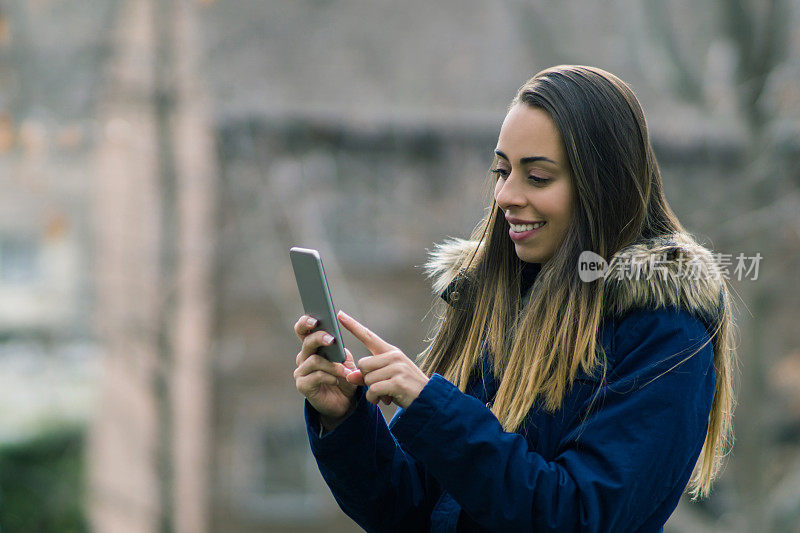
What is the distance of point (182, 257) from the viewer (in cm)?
752

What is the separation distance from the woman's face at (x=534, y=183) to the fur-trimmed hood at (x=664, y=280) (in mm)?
147

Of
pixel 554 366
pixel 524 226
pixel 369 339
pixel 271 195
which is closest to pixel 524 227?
pixel 524 226

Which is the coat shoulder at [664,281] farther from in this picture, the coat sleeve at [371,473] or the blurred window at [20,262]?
the blurred window at [20,262]

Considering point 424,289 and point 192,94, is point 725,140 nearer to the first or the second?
point 424,289

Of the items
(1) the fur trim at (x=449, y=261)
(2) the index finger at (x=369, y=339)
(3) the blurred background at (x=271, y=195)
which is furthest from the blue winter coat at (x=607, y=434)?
(3) the blurred background at (x=271, y=195)

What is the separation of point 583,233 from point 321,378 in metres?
0.58

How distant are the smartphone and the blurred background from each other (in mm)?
3586

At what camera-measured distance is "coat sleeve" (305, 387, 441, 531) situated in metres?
1.98

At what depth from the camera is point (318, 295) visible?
1.88m

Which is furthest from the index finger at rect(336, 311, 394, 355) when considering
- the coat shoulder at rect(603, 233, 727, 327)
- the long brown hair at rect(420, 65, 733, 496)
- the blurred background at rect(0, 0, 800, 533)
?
the blurred background at rect(0, 0, 800, 533)

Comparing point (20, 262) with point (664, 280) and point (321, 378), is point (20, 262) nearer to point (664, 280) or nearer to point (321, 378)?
point (321, 378)

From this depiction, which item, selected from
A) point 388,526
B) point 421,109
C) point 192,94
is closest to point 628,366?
point 388,526

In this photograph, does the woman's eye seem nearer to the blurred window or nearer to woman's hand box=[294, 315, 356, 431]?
woman's hand box=[294, 315, 356, 431]

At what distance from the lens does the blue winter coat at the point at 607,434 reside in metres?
1.62
